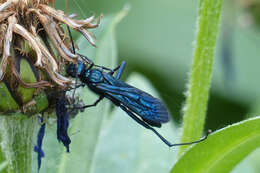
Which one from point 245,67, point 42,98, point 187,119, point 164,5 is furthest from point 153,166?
point 164,5

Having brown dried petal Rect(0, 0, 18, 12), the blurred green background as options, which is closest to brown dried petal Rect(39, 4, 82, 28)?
brown dried petal Rect(0, 0, 18, 12)

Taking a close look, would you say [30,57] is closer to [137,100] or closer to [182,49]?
[137,100]

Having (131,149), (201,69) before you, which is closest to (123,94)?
(201,69)

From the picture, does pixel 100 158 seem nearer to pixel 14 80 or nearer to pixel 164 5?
pixel 14 80

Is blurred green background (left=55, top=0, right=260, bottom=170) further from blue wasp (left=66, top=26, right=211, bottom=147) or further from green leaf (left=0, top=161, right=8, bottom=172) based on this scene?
green leaf (left=0, top=161, right=8, bottom=172)

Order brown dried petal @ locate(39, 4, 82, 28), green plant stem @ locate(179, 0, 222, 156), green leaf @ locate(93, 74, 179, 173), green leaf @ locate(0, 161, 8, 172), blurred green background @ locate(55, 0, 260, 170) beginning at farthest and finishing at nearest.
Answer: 1. blurred green background @ locate(55, 0, 260, 170)
2. green leaf @ locate(93, 74, 179, 173)
3. green leaf @ locate(0, 161, 8, 172)
4. green plant stem @ locate(179, 0, 222, 156)
5. brown dried petal @ locate(39, 4, 82, 28)

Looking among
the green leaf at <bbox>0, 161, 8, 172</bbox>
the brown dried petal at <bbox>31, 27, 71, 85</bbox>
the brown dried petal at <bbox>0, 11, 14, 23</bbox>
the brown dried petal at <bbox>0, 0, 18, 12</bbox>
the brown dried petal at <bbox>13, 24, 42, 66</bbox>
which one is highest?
the brown dried petal at <bbox>0, 0, 18, 12</bbox>

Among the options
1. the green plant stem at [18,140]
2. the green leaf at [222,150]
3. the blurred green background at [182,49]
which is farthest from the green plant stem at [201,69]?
the blurred green background at [182,49]
